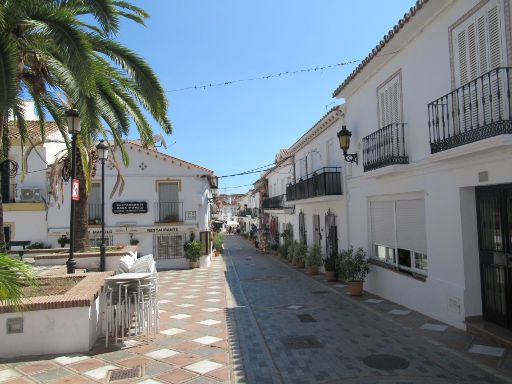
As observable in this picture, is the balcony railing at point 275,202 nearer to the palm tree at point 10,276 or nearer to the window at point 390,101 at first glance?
the window at point 390,101

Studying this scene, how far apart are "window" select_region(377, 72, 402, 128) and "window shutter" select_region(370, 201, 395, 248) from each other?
2.13 m

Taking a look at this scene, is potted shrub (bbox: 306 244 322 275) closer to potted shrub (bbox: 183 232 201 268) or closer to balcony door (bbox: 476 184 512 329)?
potted shrub (bbox: 183 232 201 268)

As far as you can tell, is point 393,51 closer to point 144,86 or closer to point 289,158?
point 144,86

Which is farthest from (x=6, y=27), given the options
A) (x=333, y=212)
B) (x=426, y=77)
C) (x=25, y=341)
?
(x=333, y=212)

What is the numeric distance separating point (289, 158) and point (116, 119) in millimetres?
15074

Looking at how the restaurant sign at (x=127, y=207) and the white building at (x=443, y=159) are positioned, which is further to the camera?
the restaurant sign at (x=127, y=207)

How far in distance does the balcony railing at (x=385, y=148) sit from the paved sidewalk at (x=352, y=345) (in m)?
3.44

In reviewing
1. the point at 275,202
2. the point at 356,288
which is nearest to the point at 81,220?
the point at 356,288

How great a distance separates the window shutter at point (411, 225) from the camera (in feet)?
30.4

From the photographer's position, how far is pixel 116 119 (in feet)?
31.3

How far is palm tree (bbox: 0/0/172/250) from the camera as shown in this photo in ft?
20.4

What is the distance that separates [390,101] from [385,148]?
1.20 metres

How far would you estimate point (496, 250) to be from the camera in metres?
7.11

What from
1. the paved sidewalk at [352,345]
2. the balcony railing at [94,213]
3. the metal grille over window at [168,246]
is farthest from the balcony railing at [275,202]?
the paved sidewalk at [352,345]
